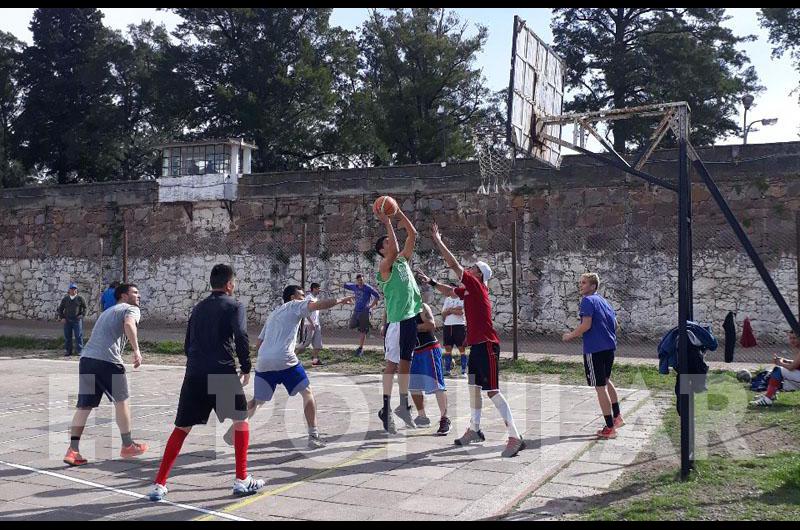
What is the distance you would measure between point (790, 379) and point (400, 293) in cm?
507

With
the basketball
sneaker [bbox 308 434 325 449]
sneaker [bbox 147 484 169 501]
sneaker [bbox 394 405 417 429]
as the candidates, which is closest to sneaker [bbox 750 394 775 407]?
sneaker [bbox 394 405 417 429]

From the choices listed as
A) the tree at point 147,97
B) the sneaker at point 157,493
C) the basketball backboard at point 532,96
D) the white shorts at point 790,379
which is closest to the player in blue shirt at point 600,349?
the basketball backboard at point 532,96

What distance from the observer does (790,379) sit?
9.99 meters

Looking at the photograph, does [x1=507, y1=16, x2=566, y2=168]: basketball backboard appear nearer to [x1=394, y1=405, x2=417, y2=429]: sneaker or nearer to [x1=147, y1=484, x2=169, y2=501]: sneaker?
[x1=394, y1=405, x2=417, y2=429]: sneaker

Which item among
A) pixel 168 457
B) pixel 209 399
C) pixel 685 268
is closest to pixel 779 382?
pixel 685 268

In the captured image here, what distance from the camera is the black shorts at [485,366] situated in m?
7.82

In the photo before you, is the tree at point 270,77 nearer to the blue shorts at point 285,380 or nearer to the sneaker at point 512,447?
the blue shorts at point 285,380

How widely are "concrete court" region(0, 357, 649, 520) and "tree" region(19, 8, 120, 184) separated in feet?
107

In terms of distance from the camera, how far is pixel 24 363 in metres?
16.7

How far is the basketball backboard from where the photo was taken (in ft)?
31.7

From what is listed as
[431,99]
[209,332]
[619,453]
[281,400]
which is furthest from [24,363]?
→ [431,99]

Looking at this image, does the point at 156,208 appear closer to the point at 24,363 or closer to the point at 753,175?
the point at 24,363

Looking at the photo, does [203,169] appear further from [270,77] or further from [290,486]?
[290,486]

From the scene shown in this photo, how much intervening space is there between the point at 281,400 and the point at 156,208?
15.3 metres
